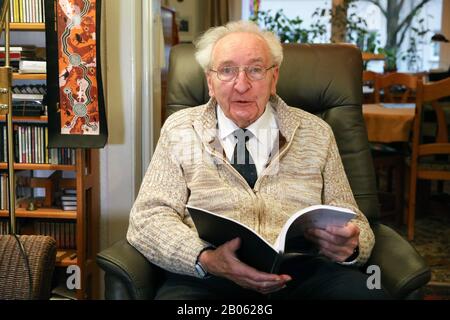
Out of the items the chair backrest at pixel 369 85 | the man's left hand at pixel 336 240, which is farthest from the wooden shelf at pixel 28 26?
the chair backrest at pixel 369 85

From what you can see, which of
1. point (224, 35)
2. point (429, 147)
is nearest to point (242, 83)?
point (224, 35)

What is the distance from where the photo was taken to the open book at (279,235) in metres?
1.15

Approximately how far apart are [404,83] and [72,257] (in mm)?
2857

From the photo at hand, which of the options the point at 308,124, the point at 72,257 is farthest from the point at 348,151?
the point at 72,257

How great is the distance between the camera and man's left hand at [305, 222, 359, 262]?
50.8 inches

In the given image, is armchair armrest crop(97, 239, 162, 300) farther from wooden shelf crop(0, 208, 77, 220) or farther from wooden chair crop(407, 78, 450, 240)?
wooden chair crop(407, 78, 450, 240)

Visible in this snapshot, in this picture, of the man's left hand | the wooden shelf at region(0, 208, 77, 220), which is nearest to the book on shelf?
the wooden shelf at region(0, 208, 77, 220)

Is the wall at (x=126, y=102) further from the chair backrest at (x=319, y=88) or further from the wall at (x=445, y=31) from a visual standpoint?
the wall at (x=445, y=31)

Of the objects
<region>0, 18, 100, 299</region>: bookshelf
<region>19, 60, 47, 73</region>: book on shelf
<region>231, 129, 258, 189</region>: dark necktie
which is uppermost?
<region>19, 60, 47, 73</region>: book on shelf

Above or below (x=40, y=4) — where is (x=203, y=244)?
below

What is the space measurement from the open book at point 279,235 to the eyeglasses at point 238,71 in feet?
1.50

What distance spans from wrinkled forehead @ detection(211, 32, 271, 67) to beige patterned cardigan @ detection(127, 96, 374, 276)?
6.5 inches

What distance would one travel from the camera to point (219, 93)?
1.58m
